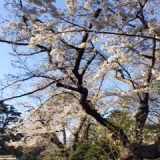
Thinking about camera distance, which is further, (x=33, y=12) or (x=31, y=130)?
(x=31, y=130)

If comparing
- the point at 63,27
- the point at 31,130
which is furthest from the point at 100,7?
the point at 31,130

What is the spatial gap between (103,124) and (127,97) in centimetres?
357

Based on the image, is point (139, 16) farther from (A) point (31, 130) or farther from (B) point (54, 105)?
(A) point (31, 130)

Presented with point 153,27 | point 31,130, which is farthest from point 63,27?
point 31,130

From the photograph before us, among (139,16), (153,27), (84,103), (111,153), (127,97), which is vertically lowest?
(111,153)

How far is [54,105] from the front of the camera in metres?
11.2

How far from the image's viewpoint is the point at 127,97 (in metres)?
10.1

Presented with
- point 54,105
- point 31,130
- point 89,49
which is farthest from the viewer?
point 31,130

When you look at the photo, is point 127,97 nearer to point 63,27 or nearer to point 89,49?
point 89,49

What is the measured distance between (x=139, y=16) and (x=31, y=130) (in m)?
7.08

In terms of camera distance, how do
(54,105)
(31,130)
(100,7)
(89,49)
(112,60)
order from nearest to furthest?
1. (100,7)
2. (112,60)
3. (89,49)
4. (54,105)
5. (31,130)

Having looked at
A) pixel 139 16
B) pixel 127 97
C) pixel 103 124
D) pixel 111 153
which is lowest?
pixel 111 153

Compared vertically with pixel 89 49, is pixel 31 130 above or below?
below

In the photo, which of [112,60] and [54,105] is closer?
[112,60]
